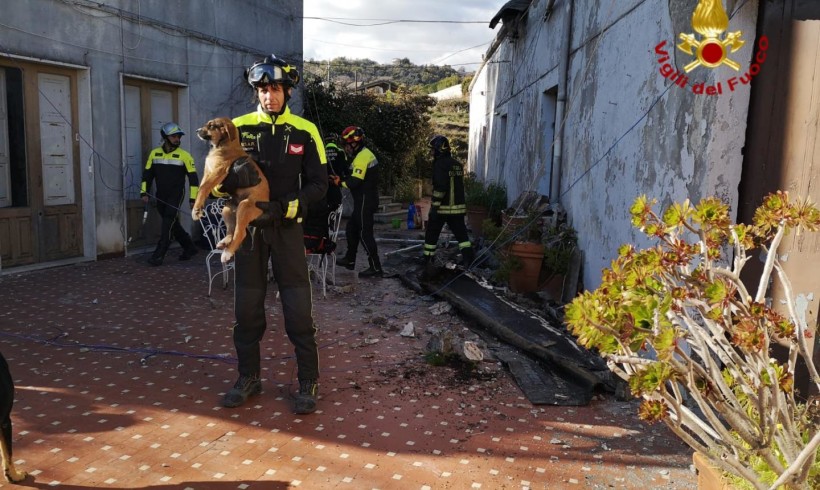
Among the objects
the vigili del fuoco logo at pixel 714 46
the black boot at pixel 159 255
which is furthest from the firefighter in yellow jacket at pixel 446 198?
the vigili del fuoco logo at pixel 714 46

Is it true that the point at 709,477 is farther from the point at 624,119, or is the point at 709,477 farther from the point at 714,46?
the point at 624,119

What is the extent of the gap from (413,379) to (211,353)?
1755 millimetres

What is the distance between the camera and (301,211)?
4.21 meters

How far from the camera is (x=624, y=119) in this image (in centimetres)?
606

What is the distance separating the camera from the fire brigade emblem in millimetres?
4156

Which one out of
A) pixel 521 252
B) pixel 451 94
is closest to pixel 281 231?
pixel 521 252

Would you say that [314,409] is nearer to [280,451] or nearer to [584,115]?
[280,451]

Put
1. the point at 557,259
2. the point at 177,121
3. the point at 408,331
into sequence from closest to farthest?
1. the point at 408,331
2. the point at 557,259
3. the point at 177,121

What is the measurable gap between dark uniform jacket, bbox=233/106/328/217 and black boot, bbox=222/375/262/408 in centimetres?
120

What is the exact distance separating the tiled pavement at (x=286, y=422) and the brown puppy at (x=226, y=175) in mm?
1127

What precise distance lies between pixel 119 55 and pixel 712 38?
820cm

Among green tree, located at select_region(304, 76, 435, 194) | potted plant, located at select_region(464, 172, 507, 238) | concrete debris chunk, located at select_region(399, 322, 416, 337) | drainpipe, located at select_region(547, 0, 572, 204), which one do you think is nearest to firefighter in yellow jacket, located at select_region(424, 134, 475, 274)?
drainpipe, located at select_region(547, 0, 572, 204)

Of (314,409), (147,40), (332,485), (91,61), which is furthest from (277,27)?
(332,485)

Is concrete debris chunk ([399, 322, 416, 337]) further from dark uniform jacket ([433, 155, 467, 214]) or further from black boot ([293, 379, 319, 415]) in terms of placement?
dark uniform jacket ([433, 155, 467, 214])
